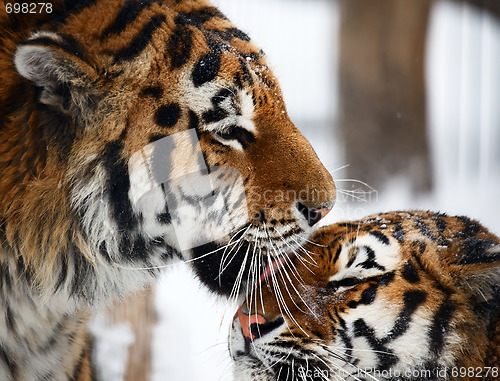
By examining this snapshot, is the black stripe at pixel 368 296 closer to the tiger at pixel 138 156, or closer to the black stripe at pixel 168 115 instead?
the tiger at pixel 138 156

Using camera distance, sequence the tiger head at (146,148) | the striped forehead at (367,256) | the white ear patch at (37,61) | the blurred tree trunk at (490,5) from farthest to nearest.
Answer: the blurred tree trunk at (490,5) < the striped forehead at (367,256) < the tiger head at (146,148) < the white ear patch at (37,61)

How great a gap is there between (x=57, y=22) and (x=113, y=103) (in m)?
0.21

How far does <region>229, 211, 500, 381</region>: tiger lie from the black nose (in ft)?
0.25

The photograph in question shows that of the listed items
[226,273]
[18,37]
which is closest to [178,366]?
[226,273]

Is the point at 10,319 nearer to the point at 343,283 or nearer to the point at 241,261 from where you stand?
the point at 241,261

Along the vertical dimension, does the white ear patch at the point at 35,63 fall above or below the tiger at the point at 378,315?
above

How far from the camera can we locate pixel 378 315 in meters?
1.21

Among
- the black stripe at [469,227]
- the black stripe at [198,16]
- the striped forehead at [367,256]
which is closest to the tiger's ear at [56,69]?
the black stripe at [198,16]

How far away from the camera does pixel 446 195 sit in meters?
1.94

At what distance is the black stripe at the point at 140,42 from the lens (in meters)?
1.15

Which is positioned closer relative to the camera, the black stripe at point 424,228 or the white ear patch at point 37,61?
the white ear patch at point 37,61

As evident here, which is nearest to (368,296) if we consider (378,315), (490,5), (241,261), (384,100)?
(378,315)

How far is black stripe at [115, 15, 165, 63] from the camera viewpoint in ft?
3.76

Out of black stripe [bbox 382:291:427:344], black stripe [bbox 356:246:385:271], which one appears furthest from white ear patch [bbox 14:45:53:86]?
black stripe [bbox 382:291:427:344]
